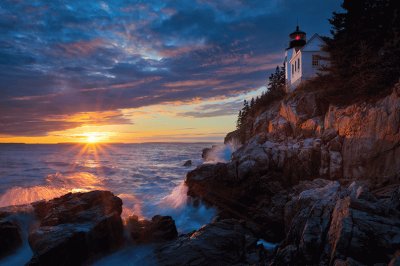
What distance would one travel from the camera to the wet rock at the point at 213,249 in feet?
29.8

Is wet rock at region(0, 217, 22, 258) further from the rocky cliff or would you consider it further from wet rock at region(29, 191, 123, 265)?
the rocky cliff

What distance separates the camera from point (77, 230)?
1062cm

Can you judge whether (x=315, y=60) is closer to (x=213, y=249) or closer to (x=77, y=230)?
(x=213, y=249)

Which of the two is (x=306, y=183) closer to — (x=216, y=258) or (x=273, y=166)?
(x=273, y=166)

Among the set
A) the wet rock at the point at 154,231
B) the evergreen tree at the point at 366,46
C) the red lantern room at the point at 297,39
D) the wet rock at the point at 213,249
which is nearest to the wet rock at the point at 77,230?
the wet rock at the point at 154,231

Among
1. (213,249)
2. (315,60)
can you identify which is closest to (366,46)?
(315,60)

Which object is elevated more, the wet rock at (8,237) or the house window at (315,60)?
the house window at (315,60)

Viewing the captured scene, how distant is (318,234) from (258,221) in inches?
257

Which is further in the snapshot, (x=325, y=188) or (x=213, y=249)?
(x=325, y=188)

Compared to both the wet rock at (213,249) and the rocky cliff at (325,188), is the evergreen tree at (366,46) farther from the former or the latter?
the wet rock at (213,249)

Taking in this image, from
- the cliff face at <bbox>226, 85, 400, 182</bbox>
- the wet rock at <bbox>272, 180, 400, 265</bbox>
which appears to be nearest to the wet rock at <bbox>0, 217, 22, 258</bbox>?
the wet rock at <bbox>272, 180, 400, 265</bbox>

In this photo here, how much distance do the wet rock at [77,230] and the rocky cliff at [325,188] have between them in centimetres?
598

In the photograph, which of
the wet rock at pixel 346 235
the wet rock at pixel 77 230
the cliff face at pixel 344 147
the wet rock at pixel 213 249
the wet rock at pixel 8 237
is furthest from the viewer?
the cliff face at pixel 344 147

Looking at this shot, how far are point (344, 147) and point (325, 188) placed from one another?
22.7 ft
